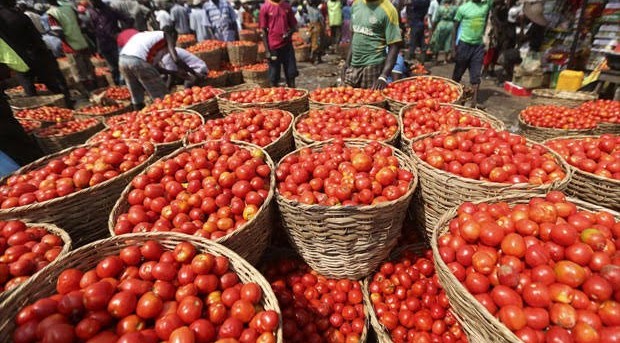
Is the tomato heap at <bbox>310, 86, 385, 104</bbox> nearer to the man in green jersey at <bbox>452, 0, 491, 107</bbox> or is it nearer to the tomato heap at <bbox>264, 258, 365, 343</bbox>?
the tomato heap at <bbox>264, 258, 365, 343</bbox>

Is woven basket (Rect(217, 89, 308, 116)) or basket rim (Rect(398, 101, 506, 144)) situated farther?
woven basket (Rect(217, 89, 308, 116))

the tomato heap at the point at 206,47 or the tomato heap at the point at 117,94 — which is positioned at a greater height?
the tomato heap at the point at 206,47

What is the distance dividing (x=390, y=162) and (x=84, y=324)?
7.59ft

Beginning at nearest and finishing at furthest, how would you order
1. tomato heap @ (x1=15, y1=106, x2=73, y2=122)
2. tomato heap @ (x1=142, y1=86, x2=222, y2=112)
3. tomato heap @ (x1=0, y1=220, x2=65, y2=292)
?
tomato heap @ (x1=0, y1=220, x2=65, y2=292) < tomato heap @ (x1=142, y1=86, x2=222, y2=112) < tomato heap @ (x1=15, y1=106, x2=73, y2=122)

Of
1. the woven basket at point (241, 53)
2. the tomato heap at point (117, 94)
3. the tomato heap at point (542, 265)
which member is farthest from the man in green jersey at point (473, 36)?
the tomato heap at point (117, 94)

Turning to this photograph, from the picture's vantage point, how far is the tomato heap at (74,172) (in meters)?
2.58

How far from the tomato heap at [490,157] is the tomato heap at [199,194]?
155 cm

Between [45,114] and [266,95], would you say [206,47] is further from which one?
[266,95]

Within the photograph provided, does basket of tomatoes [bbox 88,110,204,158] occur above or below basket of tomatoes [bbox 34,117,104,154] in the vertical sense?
above

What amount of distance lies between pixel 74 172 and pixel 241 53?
8.77 metres

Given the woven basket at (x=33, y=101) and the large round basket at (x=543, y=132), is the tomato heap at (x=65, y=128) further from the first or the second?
the large round basket at (x=543, y=132)

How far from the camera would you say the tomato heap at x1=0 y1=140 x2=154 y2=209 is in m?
2.58

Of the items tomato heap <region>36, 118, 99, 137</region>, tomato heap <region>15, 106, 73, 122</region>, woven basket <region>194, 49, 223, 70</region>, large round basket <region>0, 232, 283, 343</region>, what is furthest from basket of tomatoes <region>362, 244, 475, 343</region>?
woven basket <region>194, 49, 223, 70</region>

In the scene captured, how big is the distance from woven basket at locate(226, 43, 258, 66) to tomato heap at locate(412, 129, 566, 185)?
9.06 metres
